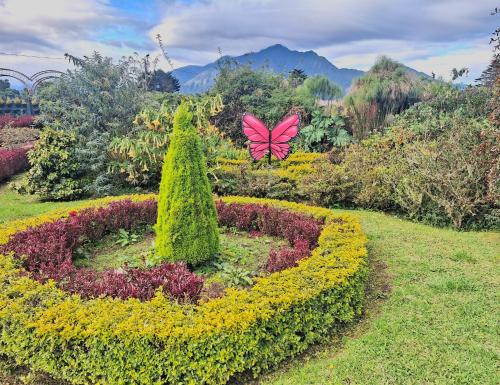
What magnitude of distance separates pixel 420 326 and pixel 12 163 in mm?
11647

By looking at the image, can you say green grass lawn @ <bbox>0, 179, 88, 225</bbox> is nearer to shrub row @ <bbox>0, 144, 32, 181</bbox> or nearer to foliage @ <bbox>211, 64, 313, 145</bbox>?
shrub row @ <bbox>0, 144, 32, 181</bbox>

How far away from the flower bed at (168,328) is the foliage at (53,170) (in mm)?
5937

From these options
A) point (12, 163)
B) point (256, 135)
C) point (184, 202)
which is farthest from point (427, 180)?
point (12, 163)

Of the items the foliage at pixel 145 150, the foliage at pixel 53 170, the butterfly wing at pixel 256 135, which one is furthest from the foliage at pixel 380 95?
the foliage at pixel 53 170

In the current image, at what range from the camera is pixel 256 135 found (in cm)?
1001

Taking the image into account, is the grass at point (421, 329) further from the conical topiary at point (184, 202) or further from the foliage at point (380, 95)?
the foliage at point (380, 95)

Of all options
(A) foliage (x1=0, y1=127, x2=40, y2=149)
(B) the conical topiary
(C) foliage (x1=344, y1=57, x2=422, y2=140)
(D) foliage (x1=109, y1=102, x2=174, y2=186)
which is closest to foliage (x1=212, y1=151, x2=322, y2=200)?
(D) foliage (x1=109, y1=102, x2=174, y2=186)

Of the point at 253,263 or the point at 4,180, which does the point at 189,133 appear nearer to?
the point at 253,263

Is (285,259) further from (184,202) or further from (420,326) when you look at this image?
(420,326)

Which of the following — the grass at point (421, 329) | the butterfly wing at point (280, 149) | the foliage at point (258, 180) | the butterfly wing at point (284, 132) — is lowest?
the grass at point (421, 329)

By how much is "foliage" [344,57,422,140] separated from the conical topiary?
884cm

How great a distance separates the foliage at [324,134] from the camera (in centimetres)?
1285

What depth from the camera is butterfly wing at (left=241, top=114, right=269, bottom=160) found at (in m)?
9.95

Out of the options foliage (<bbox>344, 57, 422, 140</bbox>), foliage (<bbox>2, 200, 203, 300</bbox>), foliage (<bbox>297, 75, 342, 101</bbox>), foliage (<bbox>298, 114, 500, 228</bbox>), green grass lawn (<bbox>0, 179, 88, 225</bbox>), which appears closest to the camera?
foliage (<bbox>2, 200, 203, 300</bbox>)
